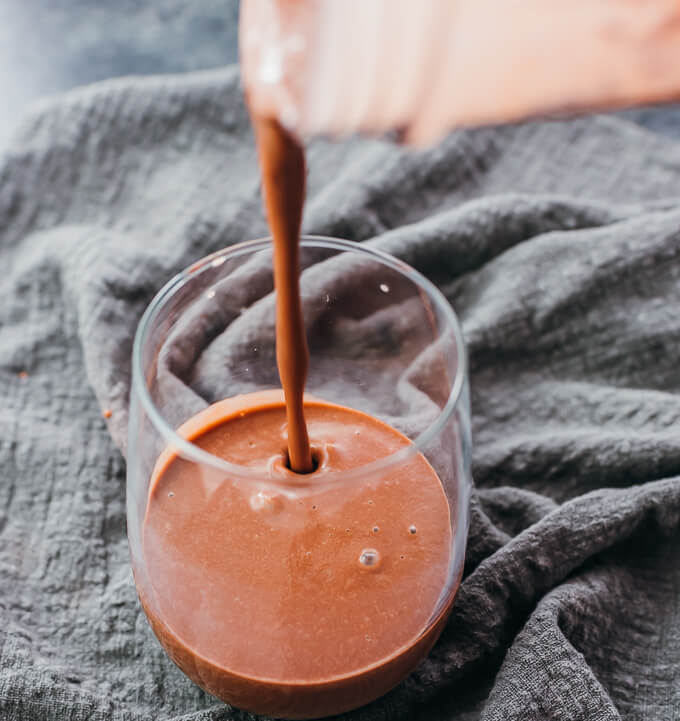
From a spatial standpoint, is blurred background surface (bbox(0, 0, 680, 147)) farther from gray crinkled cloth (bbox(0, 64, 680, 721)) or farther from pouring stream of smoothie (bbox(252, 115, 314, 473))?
pouring stream of smoothie (bbox(252, 115, 314, 473))

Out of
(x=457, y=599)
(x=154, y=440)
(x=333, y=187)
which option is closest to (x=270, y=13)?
(x=154, y=440)

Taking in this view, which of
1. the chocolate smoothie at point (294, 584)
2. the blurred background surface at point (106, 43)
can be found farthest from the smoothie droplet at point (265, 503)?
the blurred background surface at point (106, 43)

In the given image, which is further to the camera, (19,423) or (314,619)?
(19,423)

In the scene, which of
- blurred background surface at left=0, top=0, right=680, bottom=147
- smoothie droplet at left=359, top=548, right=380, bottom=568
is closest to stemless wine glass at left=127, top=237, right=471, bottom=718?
smoothie droplet at left=359, top=548, right=380, bottom=568

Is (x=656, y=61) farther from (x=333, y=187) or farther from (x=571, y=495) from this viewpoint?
(x=333, y=187)

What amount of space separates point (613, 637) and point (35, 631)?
1.59ft

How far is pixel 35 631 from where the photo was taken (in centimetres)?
80

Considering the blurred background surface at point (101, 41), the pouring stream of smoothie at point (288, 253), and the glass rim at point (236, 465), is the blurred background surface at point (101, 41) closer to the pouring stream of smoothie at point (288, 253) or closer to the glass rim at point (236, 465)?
the glass rim at point (236, 465)

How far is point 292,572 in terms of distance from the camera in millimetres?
651

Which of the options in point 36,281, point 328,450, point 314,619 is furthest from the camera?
point 36,281

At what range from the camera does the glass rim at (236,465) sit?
58cm

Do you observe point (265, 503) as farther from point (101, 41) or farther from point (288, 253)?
point (101, 41)

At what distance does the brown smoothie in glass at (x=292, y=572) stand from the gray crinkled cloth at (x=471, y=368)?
96mm

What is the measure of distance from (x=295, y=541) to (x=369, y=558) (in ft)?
0.18
